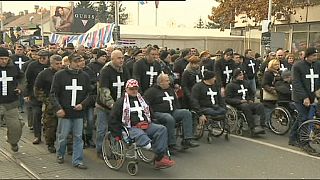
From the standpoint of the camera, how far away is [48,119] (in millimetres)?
7391

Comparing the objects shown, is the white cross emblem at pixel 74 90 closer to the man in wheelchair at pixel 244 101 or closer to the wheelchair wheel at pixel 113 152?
the wheelchair wheel at pixel 113 152

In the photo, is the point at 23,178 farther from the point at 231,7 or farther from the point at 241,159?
the point at 231,7

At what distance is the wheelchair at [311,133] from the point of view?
24.5 ft

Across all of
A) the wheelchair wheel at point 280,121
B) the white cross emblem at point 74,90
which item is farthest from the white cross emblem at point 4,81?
the wheelchair wheel at point 280,121

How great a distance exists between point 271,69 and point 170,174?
4689mm

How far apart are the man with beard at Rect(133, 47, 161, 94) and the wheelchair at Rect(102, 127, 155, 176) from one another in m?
1.77

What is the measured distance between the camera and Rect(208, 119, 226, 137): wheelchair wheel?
27.8ft

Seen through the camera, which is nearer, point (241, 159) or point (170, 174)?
point (170, 174)

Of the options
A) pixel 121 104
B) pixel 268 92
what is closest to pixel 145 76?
pixel 121 104

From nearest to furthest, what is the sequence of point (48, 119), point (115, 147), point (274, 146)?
point (115, 147) < point (48, 119) < point (274, 146)

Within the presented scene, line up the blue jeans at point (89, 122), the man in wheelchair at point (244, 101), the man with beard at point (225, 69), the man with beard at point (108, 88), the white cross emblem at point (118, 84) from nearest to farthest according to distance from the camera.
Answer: the man with beard at point (108, 88), the white cross emblem at point (118, 84), the blue jeans at point (89, 122), the man in wheelchair at point (244, 101), the man with beard at point (225, 69)

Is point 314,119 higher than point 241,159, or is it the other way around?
point 314,119

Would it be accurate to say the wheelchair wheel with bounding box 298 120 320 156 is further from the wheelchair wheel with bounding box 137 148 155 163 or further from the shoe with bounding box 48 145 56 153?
the shoe with bounding box 48 145 56 153

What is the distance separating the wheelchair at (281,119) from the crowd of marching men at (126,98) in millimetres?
149
